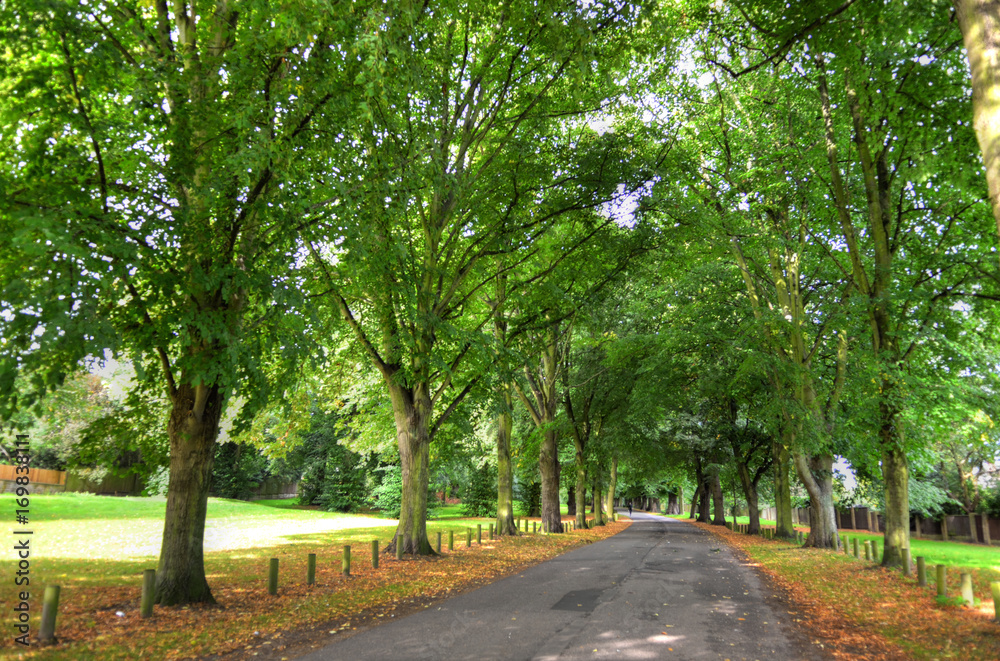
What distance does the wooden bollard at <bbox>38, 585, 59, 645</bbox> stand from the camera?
20.6ft

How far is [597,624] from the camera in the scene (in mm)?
7516

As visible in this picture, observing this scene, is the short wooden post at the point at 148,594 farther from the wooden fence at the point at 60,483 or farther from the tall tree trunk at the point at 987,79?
the wooden fence at the point at 60,483

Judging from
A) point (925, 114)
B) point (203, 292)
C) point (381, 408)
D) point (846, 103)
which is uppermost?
point (846, 103)

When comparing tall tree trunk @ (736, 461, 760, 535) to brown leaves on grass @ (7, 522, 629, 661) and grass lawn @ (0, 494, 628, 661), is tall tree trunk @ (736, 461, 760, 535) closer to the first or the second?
grass lawn @ (0, 494, 628, 661)

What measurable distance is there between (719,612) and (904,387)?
22.6 feet

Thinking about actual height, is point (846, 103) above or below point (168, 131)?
above

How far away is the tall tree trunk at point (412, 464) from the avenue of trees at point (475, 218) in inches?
2.9

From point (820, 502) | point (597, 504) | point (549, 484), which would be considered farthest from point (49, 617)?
point (597, 504)

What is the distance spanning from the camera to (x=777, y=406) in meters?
17.4

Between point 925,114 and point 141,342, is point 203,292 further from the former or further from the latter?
point 925,114

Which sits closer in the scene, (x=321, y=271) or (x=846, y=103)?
(x=321, y=271)

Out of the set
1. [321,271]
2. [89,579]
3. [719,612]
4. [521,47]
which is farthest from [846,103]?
[89,579]

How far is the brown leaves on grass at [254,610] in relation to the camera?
635 cm

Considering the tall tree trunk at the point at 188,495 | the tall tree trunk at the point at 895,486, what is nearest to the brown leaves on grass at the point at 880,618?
the tall tree trunk at the point at 895,486
